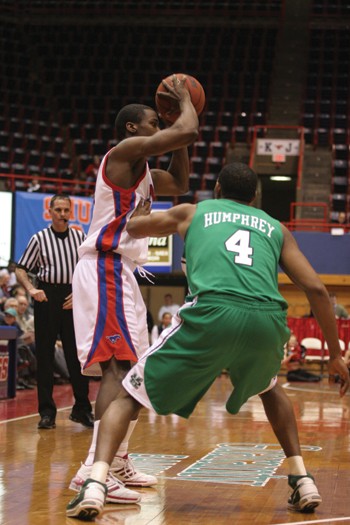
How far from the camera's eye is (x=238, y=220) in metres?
3.71

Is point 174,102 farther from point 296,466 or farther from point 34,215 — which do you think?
point 34,215

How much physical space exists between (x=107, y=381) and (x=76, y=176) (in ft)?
59.5

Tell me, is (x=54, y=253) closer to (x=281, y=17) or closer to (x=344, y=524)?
(x=344, y=524)

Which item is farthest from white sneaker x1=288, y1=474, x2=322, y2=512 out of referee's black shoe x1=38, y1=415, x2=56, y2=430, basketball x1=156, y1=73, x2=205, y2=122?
referee's black shoe x1=38, y1=415, x2=56, y2=430

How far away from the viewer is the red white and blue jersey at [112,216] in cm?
419

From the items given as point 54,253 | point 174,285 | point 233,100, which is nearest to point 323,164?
point 233,100

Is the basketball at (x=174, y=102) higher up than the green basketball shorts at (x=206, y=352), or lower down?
higher up

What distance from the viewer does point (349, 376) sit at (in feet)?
12.5

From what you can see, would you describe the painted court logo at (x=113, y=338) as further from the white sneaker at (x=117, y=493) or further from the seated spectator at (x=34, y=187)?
the seated spectator at (x=34, y=187)

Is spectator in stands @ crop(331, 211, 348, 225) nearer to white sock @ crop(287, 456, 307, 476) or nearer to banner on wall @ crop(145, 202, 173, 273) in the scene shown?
banner on wall @ crop(145, 202, 173, 273)

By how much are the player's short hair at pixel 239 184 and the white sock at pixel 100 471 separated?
1231 mm

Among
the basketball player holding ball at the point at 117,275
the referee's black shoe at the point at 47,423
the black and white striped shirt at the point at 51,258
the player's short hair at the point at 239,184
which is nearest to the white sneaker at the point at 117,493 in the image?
the basketball player holding ball at the point at 117,275

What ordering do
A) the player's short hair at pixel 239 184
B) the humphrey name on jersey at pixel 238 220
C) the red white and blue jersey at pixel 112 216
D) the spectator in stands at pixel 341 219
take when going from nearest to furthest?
the humphrey name on jersey at pixel 238 220
the player's short hair at pixel 239 184
the red white and blue jersey at pixel 112 216
the spectator in stands at pixel 341 219

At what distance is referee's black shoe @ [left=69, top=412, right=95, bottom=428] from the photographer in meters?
6.95
